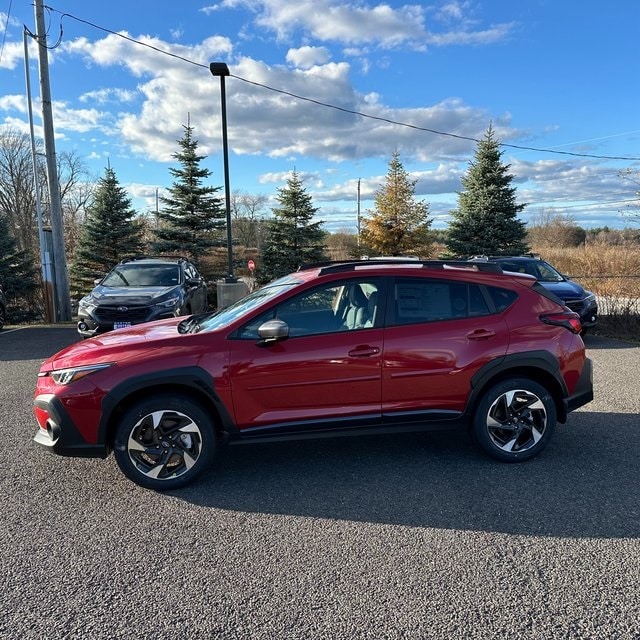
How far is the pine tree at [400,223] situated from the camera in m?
26.0

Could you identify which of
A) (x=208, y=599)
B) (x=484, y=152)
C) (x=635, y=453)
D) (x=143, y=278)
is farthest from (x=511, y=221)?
(x=208, y=599)

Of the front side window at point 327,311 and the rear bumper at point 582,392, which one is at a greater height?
the front side window at point 327,311

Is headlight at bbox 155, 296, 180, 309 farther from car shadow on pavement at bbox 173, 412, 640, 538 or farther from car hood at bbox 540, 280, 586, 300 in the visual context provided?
car hood at bbox 540, 280, 586, 300

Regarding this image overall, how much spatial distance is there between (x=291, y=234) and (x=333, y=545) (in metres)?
20.8

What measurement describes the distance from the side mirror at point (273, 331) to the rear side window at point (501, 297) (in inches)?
70.7

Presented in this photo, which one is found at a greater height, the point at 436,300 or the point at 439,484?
the point at 436,300

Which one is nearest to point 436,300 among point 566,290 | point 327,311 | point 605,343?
point 327,311

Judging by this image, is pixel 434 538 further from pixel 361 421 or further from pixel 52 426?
pixel 52 426

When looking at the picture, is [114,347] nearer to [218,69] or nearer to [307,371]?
[307,371]

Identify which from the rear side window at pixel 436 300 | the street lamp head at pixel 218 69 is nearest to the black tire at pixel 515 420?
the rear side window at pixel 436 300

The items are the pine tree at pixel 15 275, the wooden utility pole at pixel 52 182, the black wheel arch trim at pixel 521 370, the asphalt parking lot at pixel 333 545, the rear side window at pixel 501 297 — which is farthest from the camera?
the pine tree at pixel 15 275

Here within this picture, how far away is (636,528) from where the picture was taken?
318 cm

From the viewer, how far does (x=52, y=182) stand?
1398 cm

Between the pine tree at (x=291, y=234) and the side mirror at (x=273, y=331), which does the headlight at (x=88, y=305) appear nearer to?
the side mirror at (x=273, y=331)
